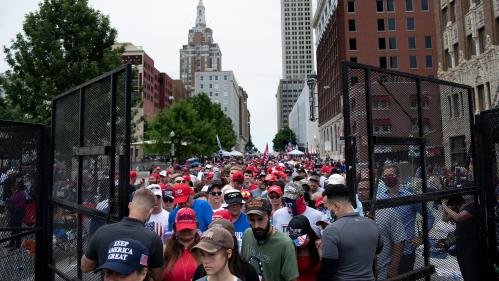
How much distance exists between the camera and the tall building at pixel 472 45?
987 inches

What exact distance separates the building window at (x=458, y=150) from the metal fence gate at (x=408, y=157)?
0.04 ft

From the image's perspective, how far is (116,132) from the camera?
3664mm

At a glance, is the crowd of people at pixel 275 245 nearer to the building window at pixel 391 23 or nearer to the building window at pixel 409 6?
the building window at pixel 391 23

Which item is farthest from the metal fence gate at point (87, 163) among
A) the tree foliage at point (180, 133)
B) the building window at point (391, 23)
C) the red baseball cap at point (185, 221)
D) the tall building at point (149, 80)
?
the tall building at point (149, 80)

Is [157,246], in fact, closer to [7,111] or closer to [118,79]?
[118,79]

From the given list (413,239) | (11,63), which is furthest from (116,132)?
(11,63)

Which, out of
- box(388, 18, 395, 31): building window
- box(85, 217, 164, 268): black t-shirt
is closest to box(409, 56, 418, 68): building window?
box(388, 18, 395, 31): building window

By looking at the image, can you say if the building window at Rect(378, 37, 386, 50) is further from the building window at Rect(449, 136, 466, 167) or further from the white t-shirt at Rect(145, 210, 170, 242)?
the white t-shirt at Rect(145, 210, 170, 242)

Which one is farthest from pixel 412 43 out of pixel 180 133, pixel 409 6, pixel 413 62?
pixel 180 133

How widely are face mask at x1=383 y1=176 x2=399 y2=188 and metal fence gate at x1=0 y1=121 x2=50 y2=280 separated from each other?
14.0ft

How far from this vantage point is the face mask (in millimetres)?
3902

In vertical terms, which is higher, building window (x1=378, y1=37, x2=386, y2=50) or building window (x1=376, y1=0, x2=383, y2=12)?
building window (x1=376, y1=0, x2=383, y2=12)

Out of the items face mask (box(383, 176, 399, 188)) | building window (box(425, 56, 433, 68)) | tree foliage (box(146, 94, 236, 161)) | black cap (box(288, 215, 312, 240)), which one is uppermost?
building window (box(425, 56, 433, 68))

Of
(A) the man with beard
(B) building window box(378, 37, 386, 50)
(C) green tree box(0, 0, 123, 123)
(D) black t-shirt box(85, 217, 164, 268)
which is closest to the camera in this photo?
(D) black t-shirt box(85, 217, 164, 268)
